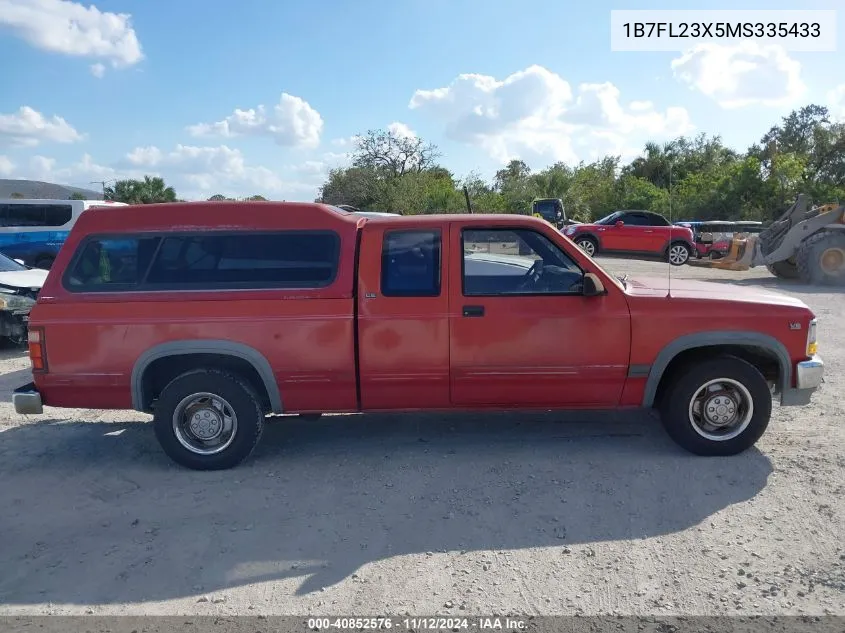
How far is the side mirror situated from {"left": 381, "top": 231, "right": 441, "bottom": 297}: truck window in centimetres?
104

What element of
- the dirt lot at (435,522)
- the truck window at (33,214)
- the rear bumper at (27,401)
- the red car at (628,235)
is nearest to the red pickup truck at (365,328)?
the rear bumper at (27,401)

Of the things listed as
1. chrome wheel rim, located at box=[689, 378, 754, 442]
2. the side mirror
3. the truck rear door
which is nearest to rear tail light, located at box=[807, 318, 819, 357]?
chrome wheel rim, located at box=[689, 378, 754, 442]

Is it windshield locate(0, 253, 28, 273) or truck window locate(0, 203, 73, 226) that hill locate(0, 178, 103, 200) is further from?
windshield locate(0, 253, 28, 273)

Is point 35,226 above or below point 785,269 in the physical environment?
above

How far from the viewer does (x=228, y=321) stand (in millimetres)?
4895

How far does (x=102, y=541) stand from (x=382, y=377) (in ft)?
6.72

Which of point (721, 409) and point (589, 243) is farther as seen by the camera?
point (589, 243)

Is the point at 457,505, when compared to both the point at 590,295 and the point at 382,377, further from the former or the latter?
the point at 590,295

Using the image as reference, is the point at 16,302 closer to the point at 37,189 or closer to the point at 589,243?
the point at 589,243

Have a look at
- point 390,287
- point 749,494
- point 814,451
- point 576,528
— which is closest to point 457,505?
point 576,528

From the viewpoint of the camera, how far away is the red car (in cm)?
2202

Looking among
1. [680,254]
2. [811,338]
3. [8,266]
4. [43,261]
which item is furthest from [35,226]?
[680,254]

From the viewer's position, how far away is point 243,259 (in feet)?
16.6

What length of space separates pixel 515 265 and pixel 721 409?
1.83 meters
